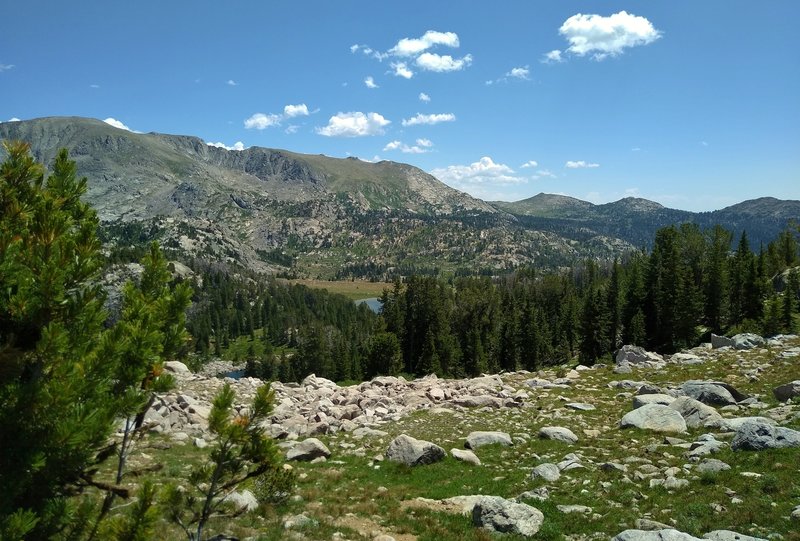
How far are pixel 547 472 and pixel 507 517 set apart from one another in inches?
173

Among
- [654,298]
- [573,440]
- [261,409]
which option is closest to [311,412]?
[573,440]

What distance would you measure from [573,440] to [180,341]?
1891cm

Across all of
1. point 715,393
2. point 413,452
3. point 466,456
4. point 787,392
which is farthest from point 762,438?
point 413,452

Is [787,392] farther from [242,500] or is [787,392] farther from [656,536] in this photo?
[242,500]

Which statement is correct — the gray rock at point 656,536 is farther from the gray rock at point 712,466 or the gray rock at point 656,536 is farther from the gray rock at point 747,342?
the gray rock at point 747,342

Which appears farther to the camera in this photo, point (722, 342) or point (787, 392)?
point (722, 342)

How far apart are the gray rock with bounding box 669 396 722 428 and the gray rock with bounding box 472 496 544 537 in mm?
11746

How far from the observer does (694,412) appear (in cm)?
2102

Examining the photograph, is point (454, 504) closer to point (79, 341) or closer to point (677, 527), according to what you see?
point (677, 527)

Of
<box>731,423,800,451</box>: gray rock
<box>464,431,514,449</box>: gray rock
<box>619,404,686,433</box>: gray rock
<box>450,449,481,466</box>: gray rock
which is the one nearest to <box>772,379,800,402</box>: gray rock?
<box>619,404,686,433</box>: gray rock

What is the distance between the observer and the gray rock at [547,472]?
16.1 m

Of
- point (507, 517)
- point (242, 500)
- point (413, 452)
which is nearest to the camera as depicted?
point (507, 517)

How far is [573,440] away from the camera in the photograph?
67.0 feet

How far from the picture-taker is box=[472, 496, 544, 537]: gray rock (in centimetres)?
1243
